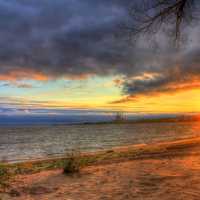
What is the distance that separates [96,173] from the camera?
38.0 ft

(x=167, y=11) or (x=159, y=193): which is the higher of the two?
(x=167, y=11)

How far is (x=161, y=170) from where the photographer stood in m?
11.5

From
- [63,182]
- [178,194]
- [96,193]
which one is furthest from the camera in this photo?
[63,182]

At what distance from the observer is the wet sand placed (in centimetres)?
783

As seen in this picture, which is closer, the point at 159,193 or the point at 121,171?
the point at 159,193

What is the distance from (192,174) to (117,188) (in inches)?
125

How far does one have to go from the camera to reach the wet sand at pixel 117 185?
783 cm

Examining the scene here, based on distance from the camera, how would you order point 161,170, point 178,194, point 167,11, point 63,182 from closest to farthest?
1. point 167,11
2. point 178,194
3. point 63,182
4. point 161,170

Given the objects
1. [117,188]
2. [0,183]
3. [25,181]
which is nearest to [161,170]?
[117,188]

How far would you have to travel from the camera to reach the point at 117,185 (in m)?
9.11

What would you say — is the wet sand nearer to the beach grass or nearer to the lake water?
the beach grass

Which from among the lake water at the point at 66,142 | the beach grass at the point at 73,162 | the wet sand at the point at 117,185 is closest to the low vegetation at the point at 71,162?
the beach grass at the point at 73,162

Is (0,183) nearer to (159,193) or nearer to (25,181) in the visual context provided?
(25,181)

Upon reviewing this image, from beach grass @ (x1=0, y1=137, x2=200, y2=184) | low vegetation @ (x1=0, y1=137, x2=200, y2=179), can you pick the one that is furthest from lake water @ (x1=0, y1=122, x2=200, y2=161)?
low vegetation @ (x1=0, y1=137, x2=200, y2=179)
